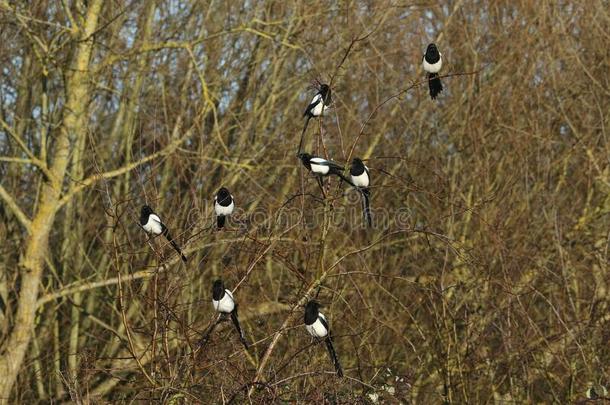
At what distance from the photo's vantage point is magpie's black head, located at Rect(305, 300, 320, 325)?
409 cm

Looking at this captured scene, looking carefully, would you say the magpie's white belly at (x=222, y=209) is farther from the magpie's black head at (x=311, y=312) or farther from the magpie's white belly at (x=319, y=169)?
the magpie's black head at (x=311, y=312)

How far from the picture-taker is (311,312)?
4129 mm

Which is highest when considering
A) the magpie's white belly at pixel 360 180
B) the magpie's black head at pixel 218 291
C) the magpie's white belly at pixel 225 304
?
the magpie's white belly at pixel 360 180

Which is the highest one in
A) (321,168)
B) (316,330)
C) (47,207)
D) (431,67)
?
(431,67)

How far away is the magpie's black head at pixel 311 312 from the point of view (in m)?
4.09

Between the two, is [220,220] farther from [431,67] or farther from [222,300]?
[431,67]

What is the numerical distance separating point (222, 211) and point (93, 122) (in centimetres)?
523

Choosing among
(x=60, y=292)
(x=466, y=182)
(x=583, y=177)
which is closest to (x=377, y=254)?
(x=466, y=182)

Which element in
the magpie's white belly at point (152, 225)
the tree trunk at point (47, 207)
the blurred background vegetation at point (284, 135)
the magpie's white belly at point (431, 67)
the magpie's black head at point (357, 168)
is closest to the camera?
the magpie's white belly at point (152, 225)

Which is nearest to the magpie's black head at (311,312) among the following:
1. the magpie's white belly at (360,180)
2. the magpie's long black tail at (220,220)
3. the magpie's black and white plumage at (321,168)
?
the magpie's black and white plumage at (321,168)

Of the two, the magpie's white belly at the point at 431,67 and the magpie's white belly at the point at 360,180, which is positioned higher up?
the magpie's white belly at the point at 431,67

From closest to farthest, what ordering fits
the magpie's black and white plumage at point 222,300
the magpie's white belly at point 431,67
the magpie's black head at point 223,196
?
the magpie's black and white plumage at point 222,300 < the magpie's black head at point 223,196 < the magpie's white belly at point 431,67

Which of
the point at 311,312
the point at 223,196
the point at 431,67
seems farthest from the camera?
the point at 431,67

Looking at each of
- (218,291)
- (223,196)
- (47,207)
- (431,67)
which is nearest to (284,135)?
(47,207)
